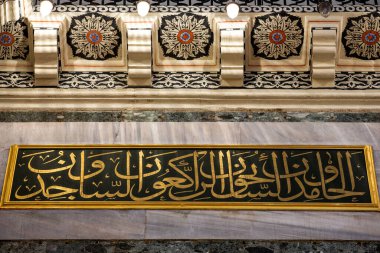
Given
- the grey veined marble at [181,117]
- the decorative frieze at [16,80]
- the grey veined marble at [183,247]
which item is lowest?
the grey veined marble at [183,247]

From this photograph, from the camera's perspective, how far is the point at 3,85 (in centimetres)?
579

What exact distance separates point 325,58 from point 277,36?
0.36 m

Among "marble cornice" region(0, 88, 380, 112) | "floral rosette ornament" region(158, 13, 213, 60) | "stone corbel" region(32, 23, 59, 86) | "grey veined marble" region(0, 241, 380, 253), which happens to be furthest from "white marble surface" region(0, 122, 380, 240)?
"floral rosette ornament" region(158, 13, 213, 60)

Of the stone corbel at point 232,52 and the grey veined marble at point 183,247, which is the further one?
the stone corbel at point 232,52

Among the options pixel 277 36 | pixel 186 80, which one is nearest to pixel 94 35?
pixel 186 80

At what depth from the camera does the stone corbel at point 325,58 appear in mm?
5809

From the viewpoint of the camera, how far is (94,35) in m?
5.83

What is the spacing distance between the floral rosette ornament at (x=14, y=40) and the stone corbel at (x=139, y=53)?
2.35ft

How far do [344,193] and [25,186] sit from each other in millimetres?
2030

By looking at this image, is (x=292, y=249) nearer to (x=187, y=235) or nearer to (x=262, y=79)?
(x=187, y=235)

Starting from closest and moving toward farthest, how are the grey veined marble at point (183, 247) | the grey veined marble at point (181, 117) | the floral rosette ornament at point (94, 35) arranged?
1. the grey veined marble at point (183, 247)
2. the grey veined marble at point (181, 117)
3. the floral rosette ornament at point (94, 35)

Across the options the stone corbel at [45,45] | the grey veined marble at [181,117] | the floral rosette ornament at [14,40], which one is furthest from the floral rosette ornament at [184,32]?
the floral rosette ornament at [14,40]

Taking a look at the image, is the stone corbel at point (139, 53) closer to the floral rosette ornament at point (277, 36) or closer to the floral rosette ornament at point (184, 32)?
the floral rosette ornament at point (184, 32)

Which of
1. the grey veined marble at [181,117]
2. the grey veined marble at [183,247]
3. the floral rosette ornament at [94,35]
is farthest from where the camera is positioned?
the floral rosette ornament at [94,35]
